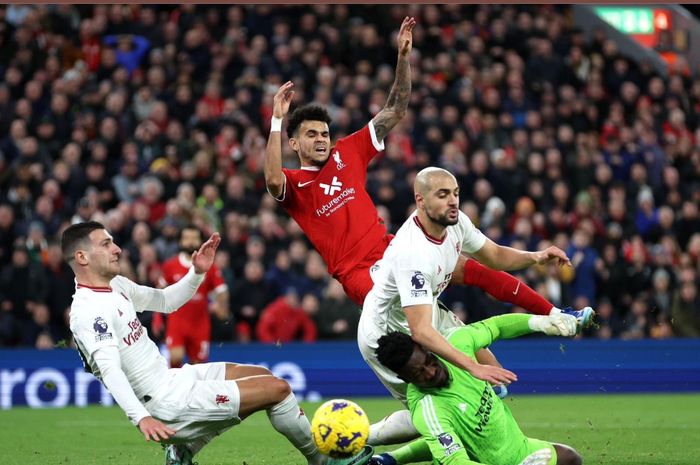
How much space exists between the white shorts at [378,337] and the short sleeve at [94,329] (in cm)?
184

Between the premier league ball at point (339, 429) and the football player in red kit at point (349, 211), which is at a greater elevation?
the football player in red kit at point (349, 211)

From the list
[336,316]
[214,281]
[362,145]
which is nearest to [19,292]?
[214,281]

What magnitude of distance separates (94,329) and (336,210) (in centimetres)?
239

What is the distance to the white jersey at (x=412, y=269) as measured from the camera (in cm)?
828

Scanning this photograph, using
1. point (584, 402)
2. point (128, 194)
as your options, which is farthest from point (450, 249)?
point (128, 194)

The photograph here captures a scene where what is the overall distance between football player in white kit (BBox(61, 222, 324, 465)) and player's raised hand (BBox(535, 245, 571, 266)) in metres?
2.12

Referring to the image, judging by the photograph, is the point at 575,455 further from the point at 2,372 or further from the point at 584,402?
the point at 2,372

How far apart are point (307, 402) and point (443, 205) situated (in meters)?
7.94

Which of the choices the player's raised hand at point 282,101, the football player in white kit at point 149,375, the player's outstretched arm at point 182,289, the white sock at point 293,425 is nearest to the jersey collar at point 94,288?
the football player in white kit at point 149,375

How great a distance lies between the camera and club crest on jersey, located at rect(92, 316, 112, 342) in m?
8.10

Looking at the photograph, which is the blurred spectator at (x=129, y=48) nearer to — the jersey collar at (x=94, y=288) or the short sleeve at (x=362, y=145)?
the short sleeve at (x=362, y=145)

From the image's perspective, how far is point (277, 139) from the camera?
938cm

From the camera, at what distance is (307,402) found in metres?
15.9

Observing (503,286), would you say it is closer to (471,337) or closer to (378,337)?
(378,337)
